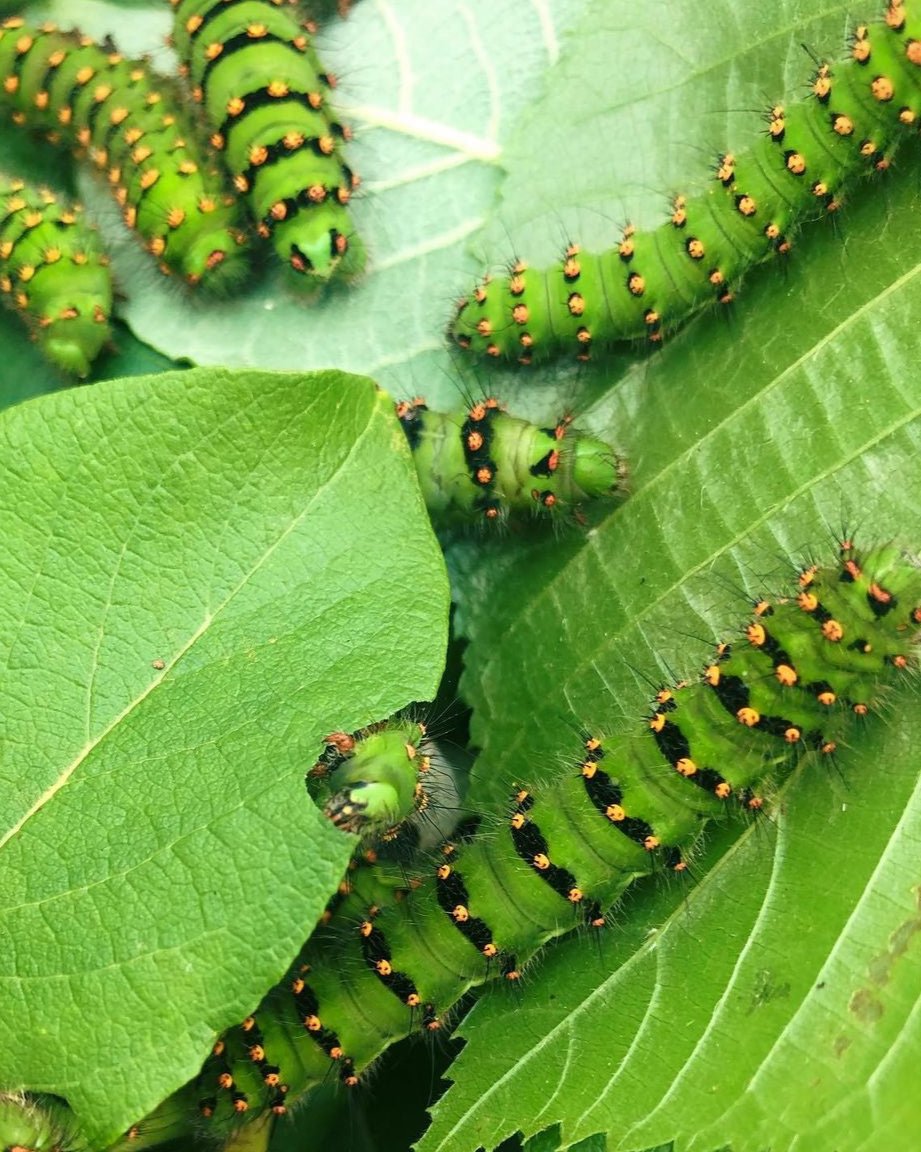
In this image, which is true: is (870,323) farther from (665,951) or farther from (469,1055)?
(469,1055)

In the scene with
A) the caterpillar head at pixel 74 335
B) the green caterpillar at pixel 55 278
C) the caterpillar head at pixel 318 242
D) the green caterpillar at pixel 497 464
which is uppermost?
the green caterpillar at pixel 55 278

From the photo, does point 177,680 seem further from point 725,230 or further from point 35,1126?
point 725,230

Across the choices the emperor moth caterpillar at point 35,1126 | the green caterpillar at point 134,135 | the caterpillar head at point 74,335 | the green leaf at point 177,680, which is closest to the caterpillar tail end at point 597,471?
the green leaf at point 177,680

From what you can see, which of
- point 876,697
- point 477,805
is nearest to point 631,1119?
point 477,805

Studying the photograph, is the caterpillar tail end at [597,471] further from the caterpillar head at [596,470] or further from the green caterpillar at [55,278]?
the green caterpillar at [55,278]

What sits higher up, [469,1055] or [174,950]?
[174,950]

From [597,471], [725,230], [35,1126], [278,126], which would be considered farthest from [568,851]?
[278,126]

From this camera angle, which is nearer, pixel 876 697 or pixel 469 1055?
pixel 876 697
